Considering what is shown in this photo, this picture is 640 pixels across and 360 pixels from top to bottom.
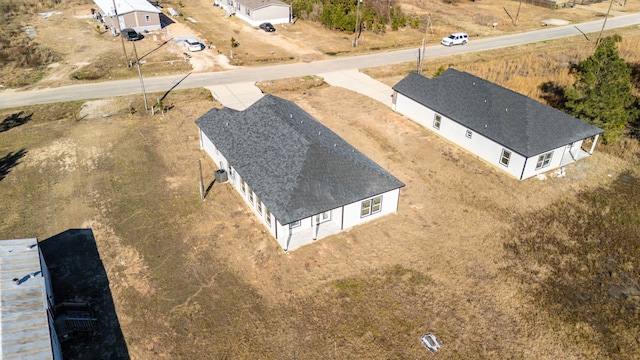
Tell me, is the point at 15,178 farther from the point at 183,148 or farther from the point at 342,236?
the point at 342,236

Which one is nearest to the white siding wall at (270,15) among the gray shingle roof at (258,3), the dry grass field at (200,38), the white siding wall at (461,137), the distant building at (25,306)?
the gray shingle roof at (258,3)

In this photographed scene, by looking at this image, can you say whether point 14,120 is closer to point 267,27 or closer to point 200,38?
point 200,38

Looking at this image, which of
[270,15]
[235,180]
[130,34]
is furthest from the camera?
[270,15]

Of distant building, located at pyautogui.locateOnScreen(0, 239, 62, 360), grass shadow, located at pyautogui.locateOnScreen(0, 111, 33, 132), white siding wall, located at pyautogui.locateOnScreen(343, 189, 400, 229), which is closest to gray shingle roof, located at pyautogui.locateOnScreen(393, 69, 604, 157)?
white siding wall, located at pyautogui.locateOnScreen(343, 189, 400, 229)

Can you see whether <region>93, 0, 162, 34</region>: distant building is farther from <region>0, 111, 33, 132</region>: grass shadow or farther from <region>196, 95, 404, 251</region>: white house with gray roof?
<region>196, 95, 404, 251</region>: white house with gray roof

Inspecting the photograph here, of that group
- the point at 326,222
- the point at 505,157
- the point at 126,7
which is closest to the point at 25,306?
the point at 326,222
